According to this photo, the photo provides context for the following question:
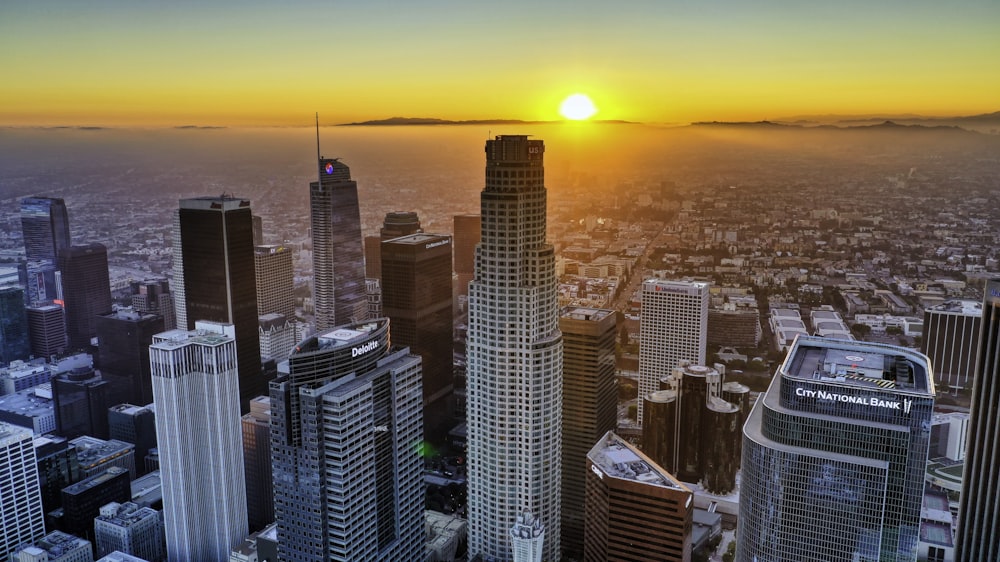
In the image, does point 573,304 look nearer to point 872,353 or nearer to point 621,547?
point 621,547

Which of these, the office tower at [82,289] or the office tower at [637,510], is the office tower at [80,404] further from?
the office tower at [637,510]

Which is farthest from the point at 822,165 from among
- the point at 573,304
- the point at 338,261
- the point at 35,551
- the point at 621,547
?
the point at 35,551

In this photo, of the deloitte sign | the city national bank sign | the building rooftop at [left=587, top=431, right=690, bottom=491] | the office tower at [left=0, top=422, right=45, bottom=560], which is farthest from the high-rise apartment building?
the city national bank sign

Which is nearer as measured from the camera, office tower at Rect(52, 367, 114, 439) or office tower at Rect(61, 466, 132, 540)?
office tower at Rect(61, 466, 132, 540)

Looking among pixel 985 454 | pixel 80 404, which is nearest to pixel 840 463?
pixel 985 454

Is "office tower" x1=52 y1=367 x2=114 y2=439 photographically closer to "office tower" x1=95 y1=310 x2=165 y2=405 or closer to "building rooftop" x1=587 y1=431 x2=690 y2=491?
"office tower" x1=95 y1=310 x2=165 y2=405

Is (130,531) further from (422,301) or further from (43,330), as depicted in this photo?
(43,330)
